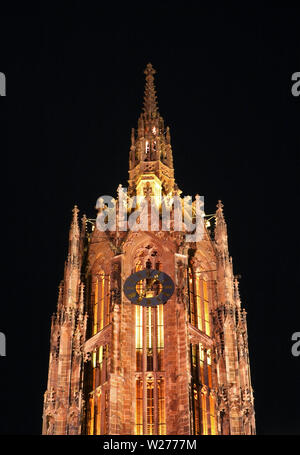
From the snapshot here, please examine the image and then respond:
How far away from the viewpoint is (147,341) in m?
68.2

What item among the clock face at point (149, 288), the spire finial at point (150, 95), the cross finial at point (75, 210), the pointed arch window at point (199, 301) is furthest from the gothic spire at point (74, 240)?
the spire finial at point (150, 95)

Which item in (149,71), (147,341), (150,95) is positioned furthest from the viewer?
(149,71)

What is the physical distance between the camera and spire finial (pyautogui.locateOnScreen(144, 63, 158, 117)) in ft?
294

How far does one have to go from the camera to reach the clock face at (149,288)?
69.9m

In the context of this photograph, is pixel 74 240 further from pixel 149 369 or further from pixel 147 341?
pixel 149 369

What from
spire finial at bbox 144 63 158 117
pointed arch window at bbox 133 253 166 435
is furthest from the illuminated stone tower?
spire finial at bbox 144 63 158 117

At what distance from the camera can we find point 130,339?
2672 inches

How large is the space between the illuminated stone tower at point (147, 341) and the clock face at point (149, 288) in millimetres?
294

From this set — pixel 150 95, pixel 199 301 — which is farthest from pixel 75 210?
pixel 150 95

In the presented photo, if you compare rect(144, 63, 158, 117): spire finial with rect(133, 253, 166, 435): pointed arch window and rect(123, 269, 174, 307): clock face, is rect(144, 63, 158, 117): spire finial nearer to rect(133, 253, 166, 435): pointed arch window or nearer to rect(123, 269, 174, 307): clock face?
rect(123, 269, 174, 307): clock face

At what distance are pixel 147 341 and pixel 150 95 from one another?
30.8 m

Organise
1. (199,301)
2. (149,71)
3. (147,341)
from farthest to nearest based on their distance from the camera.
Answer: (149,71)
(199,301)
(147,341)
